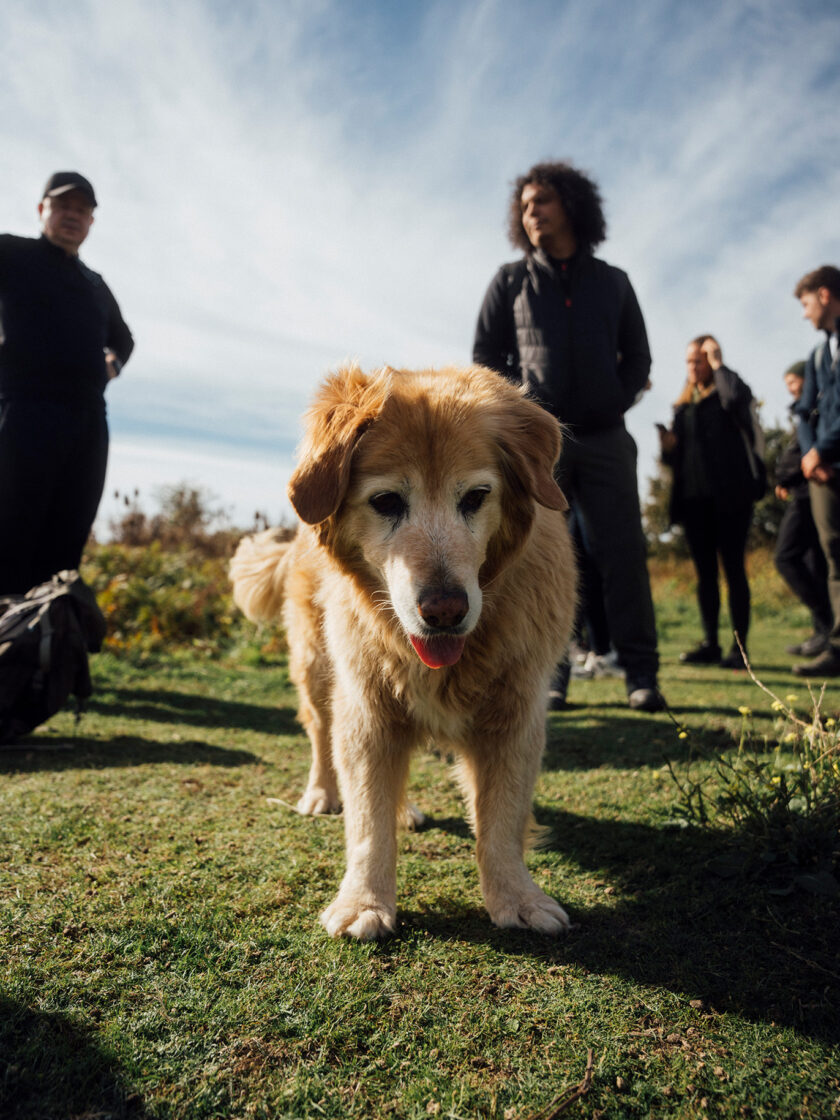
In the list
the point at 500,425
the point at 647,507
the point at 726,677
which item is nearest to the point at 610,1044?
the point at 500,425

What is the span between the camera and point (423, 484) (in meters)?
2.20

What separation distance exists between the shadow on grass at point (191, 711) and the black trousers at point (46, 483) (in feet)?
3.74

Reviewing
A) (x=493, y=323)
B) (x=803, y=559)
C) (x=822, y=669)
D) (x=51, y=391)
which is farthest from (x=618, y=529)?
(x=803, y=559)

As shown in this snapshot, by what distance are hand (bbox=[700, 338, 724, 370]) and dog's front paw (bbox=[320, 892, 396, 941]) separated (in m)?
6.42

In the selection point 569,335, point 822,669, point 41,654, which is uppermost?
point 569,335

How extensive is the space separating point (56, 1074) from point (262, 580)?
9.04 feet

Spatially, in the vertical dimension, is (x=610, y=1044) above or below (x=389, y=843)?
below

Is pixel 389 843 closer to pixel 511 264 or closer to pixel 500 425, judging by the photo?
pixel 500 425

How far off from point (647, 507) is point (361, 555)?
21.9 m

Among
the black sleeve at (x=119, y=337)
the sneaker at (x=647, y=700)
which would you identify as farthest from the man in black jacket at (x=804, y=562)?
the black sleeve at (x=119, y=337)

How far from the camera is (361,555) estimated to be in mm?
2369

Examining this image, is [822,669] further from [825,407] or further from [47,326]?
[47,326]

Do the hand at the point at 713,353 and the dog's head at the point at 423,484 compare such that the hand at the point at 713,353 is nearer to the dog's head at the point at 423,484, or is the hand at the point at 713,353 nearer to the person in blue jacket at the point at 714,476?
the person in blue jacket at the point at 714,476

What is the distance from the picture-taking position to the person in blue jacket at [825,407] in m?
5.55
